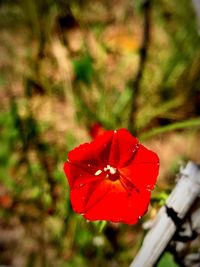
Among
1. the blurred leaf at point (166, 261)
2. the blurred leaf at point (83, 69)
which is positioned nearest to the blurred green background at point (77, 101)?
the blurred leaf at point (83, 69)

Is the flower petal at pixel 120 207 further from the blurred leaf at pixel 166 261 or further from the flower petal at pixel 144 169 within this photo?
the blurred leaf at pixel 166 261

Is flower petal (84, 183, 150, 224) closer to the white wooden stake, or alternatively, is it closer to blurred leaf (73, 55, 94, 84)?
the white wooden stake

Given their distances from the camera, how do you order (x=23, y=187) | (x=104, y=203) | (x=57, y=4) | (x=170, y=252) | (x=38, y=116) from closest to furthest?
(x=104, y=203)
(x=170, y=252)
(x=23, y=187)
(x=38, y=116)
(x=57, y=4)

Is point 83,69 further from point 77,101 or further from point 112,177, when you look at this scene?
point 112,177

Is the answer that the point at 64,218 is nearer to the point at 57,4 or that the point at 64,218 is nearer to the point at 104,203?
the point at 104,203

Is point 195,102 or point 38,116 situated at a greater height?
point 195,102

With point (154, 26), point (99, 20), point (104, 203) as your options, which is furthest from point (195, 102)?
point (104, 203)

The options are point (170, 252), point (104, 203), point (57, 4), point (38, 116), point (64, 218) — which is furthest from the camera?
point (57, 4)
